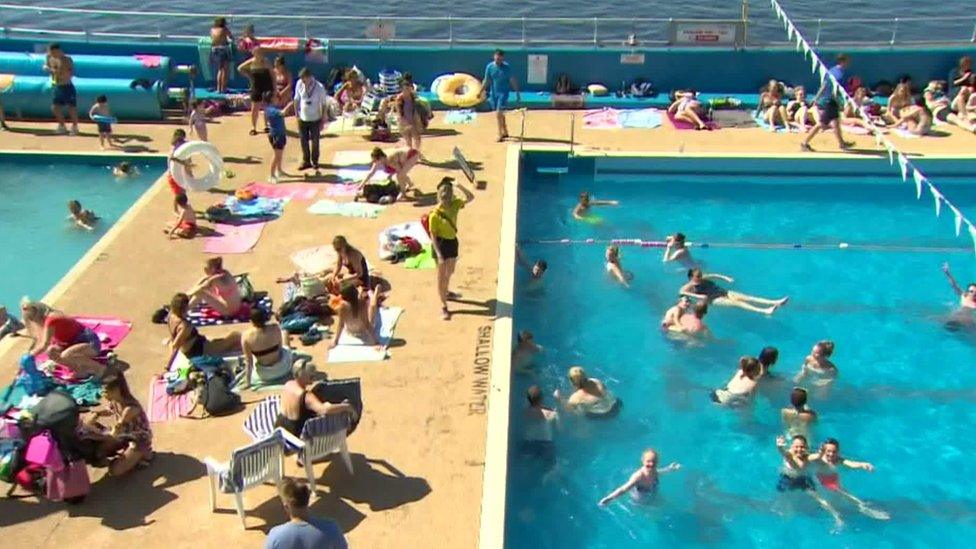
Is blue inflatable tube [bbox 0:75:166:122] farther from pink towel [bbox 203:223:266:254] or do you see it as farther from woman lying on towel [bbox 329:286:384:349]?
woman lying on towel [bbox 329:286:384:349]

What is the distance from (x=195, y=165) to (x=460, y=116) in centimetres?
578

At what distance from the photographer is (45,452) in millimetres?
8555

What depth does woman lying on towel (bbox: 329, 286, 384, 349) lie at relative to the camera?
11.2 metres

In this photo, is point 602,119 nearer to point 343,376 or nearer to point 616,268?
point 616,268

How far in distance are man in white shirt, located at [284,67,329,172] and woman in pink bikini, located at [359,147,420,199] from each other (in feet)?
4.46

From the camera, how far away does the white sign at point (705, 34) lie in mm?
20516

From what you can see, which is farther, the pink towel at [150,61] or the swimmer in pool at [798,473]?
the pink towel at [150,61]

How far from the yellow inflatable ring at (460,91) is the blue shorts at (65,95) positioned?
6736 mm

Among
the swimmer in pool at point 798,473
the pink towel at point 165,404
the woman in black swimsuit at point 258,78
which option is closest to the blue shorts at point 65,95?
the woman in black swimsuit at point 258,78

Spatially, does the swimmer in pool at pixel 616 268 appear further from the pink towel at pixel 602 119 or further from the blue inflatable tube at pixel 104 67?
the blue inflatable tube at pixel 104 67

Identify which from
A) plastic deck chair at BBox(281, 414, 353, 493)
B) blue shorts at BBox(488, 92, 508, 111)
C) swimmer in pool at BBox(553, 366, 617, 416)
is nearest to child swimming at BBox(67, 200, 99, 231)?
blue shorts at BBox(488, 92, 508, 111)

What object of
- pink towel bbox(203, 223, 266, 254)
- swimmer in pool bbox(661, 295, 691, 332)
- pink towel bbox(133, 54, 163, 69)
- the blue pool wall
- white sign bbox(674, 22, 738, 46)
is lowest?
swimmer in pool bbox(661, 295, 691, 332)

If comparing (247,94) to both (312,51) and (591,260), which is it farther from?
(591,260)

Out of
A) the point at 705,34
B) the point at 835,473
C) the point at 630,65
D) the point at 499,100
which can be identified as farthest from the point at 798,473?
the point at 705,34
